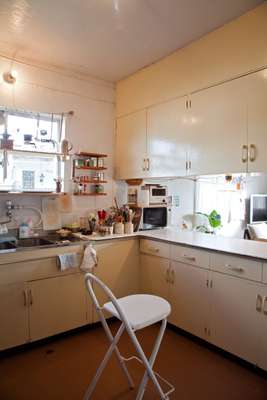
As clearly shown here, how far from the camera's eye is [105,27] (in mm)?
2121

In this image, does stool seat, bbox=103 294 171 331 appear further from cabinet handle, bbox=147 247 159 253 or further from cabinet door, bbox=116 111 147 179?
cabinet door, bbox=116 111 147 179

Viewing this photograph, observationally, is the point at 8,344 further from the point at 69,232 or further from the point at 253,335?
the point at 253,335

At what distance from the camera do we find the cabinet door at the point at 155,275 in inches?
99.0

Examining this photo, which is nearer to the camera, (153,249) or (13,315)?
(13,315)

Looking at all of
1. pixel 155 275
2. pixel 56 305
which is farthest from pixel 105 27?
pixel 56 305

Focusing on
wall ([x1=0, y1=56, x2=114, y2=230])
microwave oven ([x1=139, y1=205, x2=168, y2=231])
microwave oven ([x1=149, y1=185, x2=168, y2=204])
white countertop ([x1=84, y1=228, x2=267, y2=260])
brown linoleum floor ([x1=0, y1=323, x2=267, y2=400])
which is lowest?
brown linoleum floor ([x1=0, y1=323, x2=267, y2=400])

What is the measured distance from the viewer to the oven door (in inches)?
124

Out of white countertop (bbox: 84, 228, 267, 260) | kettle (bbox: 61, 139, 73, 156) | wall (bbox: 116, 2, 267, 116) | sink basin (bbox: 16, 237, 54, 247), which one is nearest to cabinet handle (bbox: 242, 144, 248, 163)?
wall (bbox: 116, 2, 267, 116)

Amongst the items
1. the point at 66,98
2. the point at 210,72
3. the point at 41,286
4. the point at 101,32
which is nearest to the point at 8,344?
the point at 41,286

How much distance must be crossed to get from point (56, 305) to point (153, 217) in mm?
1456

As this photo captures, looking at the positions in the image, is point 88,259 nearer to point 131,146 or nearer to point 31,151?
point 31,151

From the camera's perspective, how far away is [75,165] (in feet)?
9.60

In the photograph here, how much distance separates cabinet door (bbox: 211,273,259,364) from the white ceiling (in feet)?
6.33

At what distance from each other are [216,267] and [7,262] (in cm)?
158
